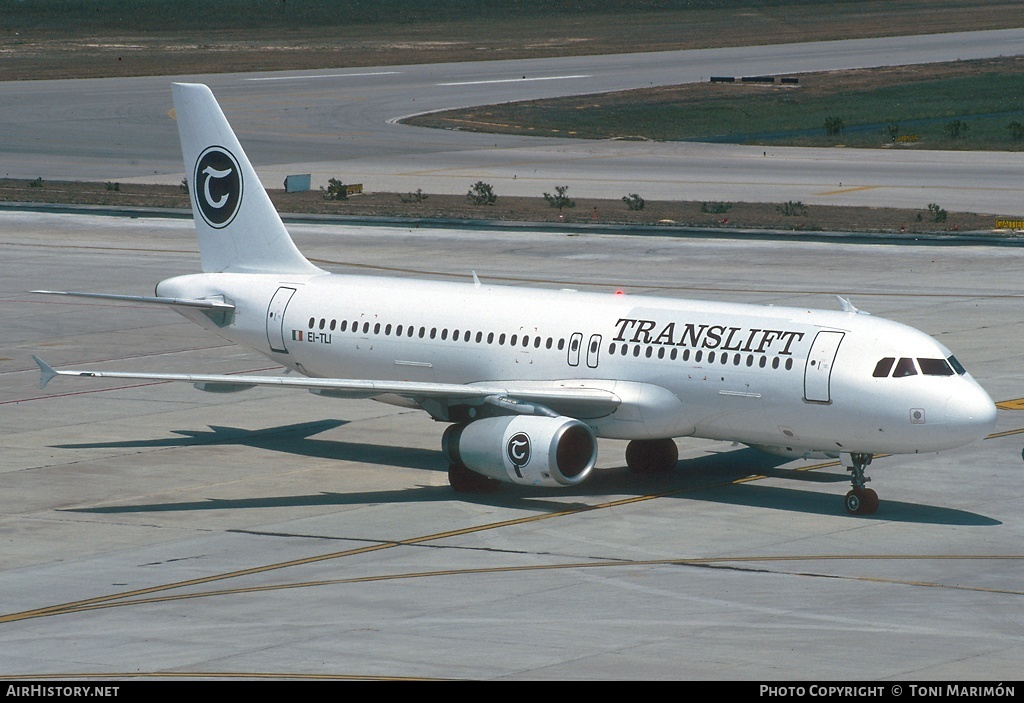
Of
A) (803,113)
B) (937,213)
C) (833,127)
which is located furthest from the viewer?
(803,113)

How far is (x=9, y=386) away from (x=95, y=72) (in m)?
119

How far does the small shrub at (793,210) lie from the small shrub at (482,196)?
1436 centimetres

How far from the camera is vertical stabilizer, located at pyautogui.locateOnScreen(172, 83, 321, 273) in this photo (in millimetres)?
43406

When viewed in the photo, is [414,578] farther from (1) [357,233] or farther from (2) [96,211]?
(2) [96,211]

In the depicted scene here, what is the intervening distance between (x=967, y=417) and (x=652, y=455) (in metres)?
7.55

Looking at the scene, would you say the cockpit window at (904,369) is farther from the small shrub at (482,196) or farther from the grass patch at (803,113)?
the grass patch at (803,113)

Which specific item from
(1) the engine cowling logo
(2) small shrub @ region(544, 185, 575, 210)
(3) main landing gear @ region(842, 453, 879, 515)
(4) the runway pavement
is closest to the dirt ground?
(2) small shrub @ region(544, 185, 575, 210)

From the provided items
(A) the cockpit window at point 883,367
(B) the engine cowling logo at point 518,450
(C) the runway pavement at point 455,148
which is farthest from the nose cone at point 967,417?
(C) the runway pavement at point 455,148

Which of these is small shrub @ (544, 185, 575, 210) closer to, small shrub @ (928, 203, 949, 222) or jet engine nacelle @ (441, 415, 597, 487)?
small shrub @ (928, 203, 949, 222)

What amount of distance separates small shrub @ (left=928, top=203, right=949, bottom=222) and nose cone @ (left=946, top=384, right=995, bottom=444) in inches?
1863

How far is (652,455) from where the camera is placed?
3784 cm

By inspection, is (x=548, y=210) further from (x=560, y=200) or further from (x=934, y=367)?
(x=934, y=367)

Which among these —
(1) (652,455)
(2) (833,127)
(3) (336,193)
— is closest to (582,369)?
(1) (652,455)
